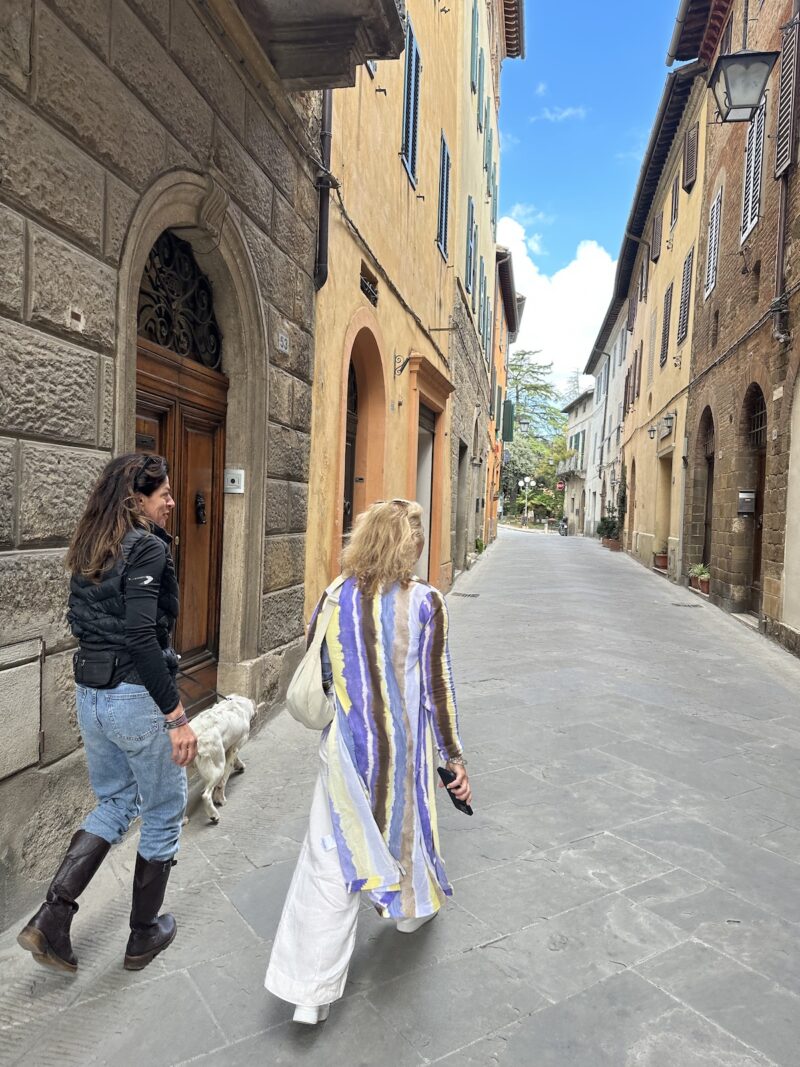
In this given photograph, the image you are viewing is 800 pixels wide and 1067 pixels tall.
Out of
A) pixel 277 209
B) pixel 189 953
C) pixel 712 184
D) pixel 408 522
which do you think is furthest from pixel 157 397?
pixel 712 184

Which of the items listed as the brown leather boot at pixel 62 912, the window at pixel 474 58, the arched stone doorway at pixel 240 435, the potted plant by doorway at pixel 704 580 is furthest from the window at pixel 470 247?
the brown leather boot at pixel 62 912

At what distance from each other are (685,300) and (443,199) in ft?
25.4

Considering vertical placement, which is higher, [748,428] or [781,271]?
[781,271]

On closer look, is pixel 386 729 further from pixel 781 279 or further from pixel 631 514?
pixel 631 514

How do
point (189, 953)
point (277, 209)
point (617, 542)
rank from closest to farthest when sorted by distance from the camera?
point (189, 953) → point (277, 209) → point (617, 542)

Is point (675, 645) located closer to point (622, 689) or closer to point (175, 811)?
point (622, 689)

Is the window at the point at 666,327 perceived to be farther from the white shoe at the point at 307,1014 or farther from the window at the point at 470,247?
the white shoe at the point at 307,1014

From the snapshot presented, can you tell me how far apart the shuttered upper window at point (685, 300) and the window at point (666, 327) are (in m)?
1.57

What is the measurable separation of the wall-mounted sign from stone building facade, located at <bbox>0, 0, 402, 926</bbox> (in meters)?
7.92

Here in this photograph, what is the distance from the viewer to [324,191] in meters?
5.79

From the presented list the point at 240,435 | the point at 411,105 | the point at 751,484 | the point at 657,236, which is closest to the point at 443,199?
the point at 411,105

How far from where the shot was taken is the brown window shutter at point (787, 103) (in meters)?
9.16

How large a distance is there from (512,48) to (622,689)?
21.2m

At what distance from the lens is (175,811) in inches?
98.4
